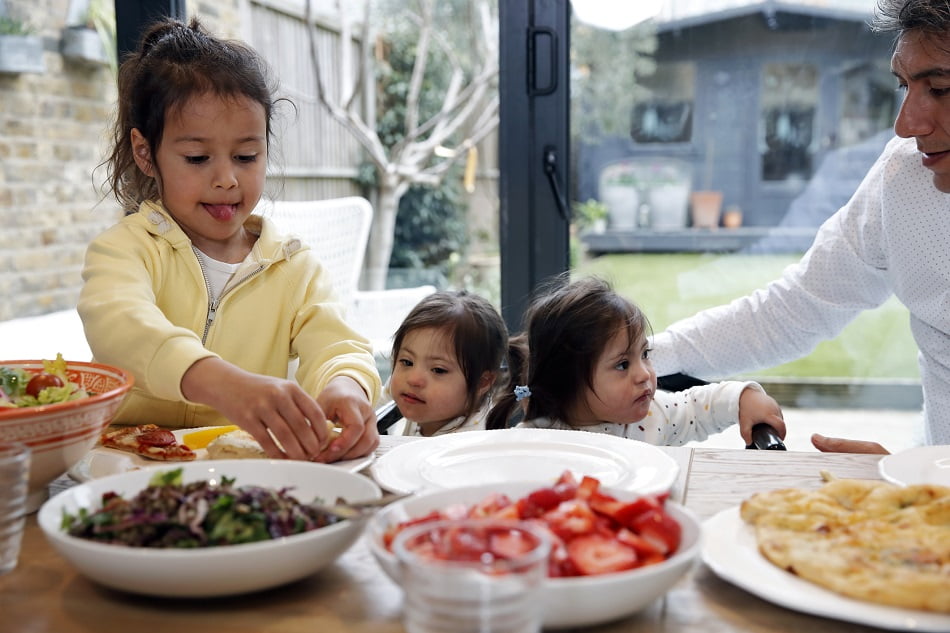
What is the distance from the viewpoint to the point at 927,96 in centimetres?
179

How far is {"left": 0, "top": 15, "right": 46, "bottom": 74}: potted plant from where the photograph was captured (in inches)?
144

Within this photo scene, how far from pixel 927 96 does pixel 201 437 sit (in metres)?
1.47

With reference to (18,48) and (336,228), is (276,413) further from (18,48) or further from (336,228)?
(18,48)

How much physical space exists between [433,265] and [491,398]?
4.57ft

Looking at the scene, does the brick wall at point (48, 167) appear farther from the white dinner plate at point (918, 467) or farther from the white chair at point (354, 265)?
the white dinner plate at point (918, 467)

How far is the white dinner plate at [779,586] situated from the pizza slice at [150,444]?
2.37 feet

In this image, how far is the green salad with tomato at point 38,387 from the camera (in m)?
1.16

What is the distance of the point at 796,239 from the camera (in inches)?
120

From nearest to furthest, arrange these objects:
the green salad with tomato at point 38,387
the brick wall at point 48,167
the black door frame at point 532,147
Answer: the green salad with tomato at point 38,387 < the black door frame at point 532,147 < the brick wall at point 48,167

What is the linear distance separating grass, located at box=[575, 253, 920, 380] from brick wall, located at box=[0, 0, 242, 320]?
2.14 meters

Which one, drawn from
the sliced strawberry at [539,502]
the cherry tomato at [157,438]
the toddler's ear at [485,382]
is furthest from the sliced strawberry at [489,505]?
the toddler's ear at [485,382]

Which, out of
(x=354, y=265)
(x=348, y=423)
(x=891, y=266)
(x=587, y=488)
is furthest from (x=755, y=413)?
(x=354, y=265)

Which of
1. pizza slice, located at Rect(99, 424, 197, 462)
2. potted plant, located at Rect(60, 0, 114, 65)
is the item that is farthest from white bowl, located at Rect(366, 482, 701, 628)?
potted plant, located at Rect(60, 0, 114, 65)

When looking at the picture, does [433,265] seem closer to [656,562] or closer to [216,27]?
[216,27]
